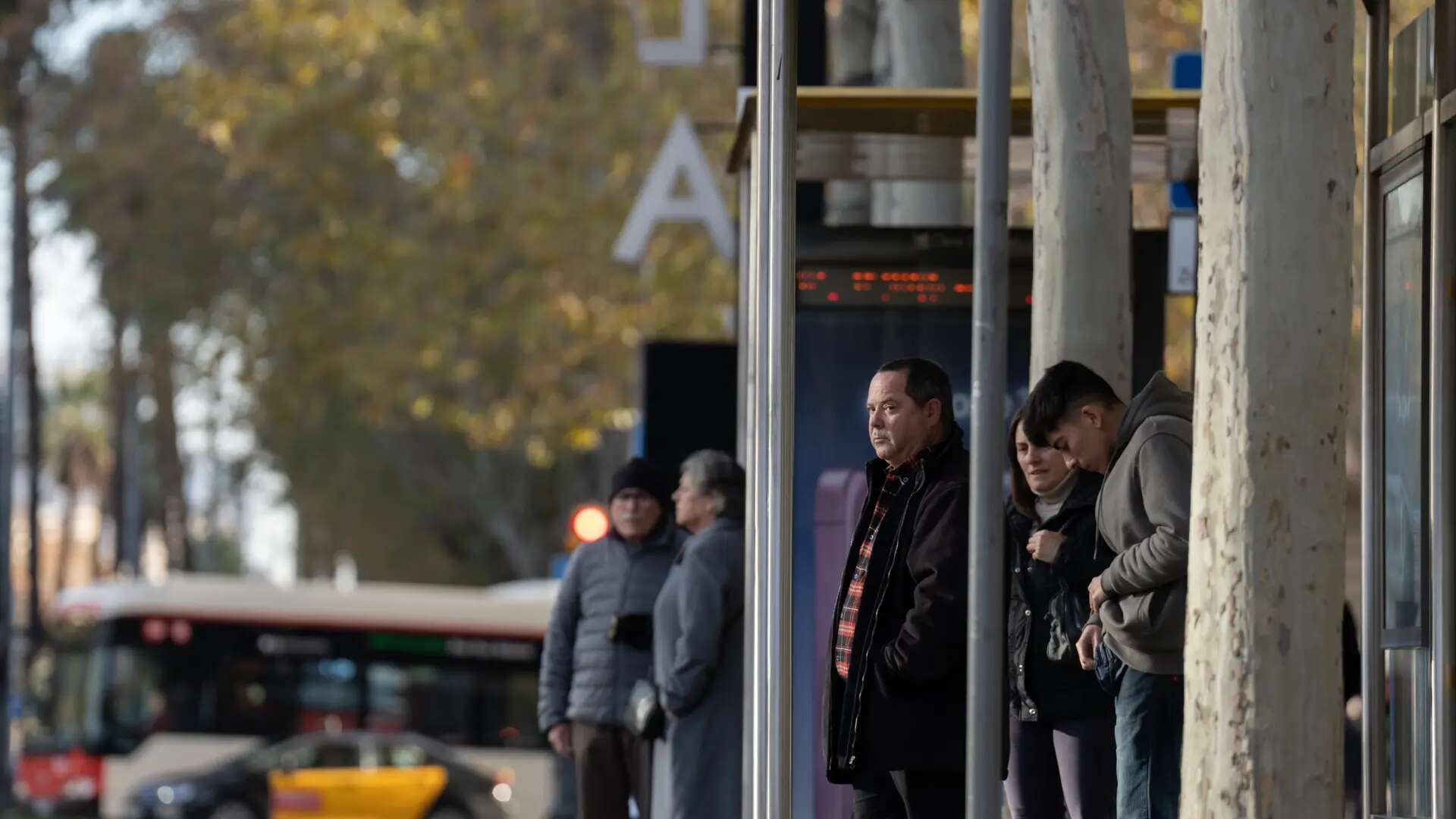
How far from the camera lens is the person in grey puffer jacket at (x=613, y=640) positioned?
953 centimetres

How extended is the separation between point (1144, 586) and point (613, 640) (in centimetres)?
385

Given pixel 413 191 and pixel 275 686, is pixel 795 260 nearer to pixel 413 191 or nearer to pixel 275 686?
pixel 413 191

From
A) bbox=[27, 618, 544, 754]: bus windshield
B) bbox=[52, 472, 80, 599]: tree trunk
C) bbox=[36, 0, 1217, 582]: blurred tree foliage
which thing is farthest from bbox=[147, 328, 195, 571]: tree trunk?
bbox=[52, 472, 80, 599]: tree trunk

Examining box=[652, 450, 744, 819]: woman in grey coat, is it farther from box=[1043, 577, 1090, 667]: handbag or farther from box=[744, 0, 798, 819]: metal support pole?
box=[1043, 577, 1090, 667]: handbag

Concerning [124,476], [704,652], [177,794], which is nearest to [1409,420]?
[704,652]

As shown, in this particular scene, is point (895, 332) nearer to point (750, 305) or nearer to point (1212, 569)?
point (750, 305)

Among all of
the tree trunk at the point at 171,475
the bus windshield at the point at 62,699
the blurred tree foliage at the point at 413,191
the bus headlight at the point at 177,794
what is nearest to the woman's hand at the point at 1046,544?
the blurred tree foliage at the point at 413,191

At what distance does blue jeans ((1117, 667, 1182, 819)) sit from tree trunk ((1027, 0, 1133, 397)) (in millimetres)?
2216

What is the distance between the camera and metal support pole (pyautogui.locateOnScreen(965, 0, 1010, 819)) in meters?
4.79

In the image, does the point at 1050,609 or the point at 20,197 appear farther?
the point at 20,197

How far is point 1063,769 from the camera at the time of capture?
6.70 m

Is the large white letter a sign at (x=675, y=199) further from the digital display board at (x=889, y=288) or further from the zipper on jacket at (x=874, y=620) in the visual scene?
the zipper on jacket at (x=874, y=620)

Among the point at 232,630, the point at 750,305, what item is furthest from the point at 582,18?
the point at 750,305

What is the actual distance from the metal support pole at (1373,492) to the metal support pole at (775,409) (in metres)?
1.79
